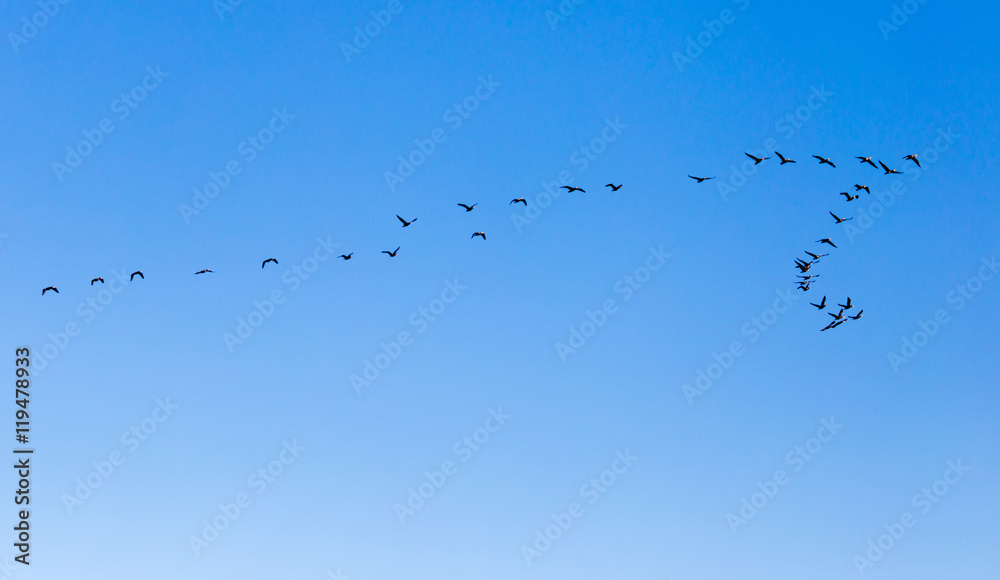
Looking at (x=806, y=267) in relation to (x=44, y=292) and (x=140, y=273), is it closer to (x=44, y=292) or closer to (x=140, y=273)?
(x=140, y=273)

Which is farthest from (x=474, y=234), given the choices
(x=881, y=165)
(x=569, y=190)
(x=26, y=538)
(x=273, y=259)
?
(x=26, y=538)

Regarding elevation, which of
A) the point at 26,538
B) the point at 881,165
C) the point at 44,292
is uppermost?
the point at 44,292

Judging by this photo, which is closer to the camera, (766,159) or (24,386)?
(24,386)

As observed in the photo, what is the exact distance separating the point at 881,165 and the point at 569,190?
21.4 m

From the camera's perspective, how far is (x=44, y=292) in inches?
3971

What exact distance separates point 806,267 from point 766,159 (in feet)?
32.3

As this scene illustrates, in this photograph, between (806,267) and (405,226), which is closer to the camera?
(405,226)

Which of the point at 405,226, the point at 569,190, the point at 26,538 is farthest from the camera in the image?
the point at 569,190

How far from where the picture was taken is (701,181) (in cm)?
9819

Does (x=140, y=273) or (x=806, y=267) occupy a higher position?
(x=140, y=273)

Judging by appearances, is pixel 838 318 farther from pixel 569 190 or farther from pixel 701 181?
pixel 569 190

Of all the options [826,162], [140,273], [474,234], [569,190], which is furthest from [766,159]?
[140,273]

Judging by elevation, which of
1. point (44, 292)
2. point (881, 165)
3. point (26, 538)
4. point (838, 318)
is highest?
point (44, 292)

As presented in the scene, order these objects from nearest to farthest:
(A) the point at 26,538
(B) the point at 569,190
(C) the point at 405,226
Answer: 1. (A) the point at 26,538
2. (C) the point at 405,226
3. (B) the point at 569,190
